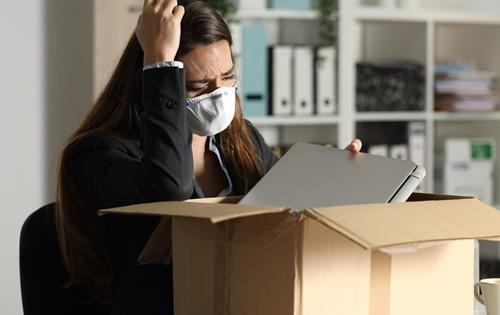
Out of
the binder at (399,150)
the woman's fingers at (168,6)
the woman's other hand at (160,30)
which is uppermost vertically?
the woman's fingers at (168,6)

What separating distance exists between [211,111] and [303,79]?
6.95ft

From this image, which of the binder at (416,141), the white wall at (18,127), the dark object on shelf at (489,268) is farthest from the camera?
the binder at (416,141)

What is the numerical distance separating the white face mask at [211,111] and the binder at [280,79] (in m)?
2.01

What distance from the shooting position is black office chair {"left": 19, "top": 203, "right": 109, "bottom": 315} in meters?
1.54

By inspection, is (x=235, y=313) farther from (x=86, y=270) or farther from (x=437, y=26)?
(x=437, y=26)

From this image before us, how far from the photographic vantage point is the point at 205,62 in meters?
1.61

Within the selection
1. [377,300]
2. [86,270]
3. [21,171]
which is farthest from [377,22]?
[377,300]

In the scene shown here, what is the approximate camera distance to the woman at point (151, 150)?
4.60ft

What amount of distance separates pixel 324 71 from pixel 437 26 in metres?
0.92

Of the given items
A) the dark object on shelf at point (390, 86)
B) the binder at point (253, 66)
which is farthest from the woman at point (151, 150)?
the dark object on shelf at point (390, 86)

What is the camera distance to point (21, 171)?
3359 millimetres

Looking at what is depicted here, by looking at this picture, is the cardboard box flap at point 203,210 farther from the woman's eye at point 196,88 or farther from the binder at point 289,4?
the binder at point 289,4

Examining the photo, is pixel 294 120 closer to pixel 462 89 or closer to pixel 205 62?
pixel 462 89

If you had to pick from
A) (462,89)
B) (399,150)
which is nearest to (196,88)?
(399,150)
